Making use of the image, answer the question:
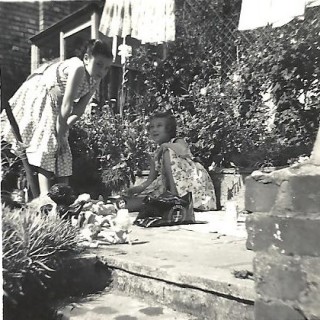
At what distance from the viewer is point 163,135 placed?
343 cm

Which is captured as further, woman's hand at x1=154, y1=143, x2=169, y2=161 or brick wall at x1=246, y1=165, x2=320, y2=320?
woman's hand at x1=154, y1=143, x2=169, y2=161

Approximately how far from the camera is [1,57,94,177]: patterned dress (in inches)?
95.9

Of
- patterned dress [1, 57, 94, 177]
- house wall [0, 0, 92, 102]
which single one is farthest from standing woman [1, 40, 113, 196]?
house wall [0, 0, 92, 102]

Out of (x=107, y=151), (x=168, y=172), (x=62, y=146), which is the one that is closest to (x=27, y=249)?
(x=62, y=146)

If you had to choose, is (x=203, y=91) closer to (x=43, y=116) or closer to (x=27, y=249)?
(x=43, y=116)

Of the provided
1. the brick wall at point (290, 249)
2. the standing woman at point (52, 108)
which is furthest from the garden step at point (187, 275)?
the standing woman at point (52, 108)

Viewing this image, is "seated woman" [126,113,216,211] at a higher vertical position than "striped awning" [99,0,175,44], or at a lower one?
lower

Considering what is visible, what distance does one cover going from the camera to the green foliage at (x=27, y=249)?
4.11ft

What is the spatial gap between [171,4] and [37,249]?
115 inches

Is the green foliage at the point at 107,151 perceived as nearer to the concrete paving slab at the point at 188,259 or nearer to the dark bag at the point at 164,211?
the dark bag at the point at 164,211

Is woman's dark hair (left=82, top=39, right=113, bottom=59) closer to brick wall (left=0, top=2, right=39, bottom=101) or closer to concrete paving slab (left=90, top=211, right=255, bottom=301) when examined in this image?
concrete paving slab (left=90, top=211, right=255, bottom=301)

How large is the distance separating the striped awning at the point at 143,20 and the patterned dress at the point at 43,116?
4.44 ft

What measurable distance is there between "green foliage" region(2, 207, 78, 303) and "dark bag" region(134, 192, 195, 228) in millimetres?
892

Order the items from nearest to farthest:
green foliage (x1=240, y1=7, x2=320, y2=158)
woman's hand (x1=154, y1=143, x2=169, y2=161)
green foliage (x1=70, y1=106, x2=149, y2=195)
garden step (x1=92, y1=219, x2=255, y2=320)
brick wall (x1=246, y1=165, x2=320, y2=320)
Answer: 1. brick wall (x1=246, y1=165, x2=320, y2=320)
2. garden step (x1=92, y1=219, x2=255, y2=320)
3. woman's hand (x1=154, y1=143, x2=169, y2=161)
4. green foliage (x1=240, y1=7, x2=320, y2=158)
5. green foliage (x1=70, y1=106, x2=149, y2=195)
